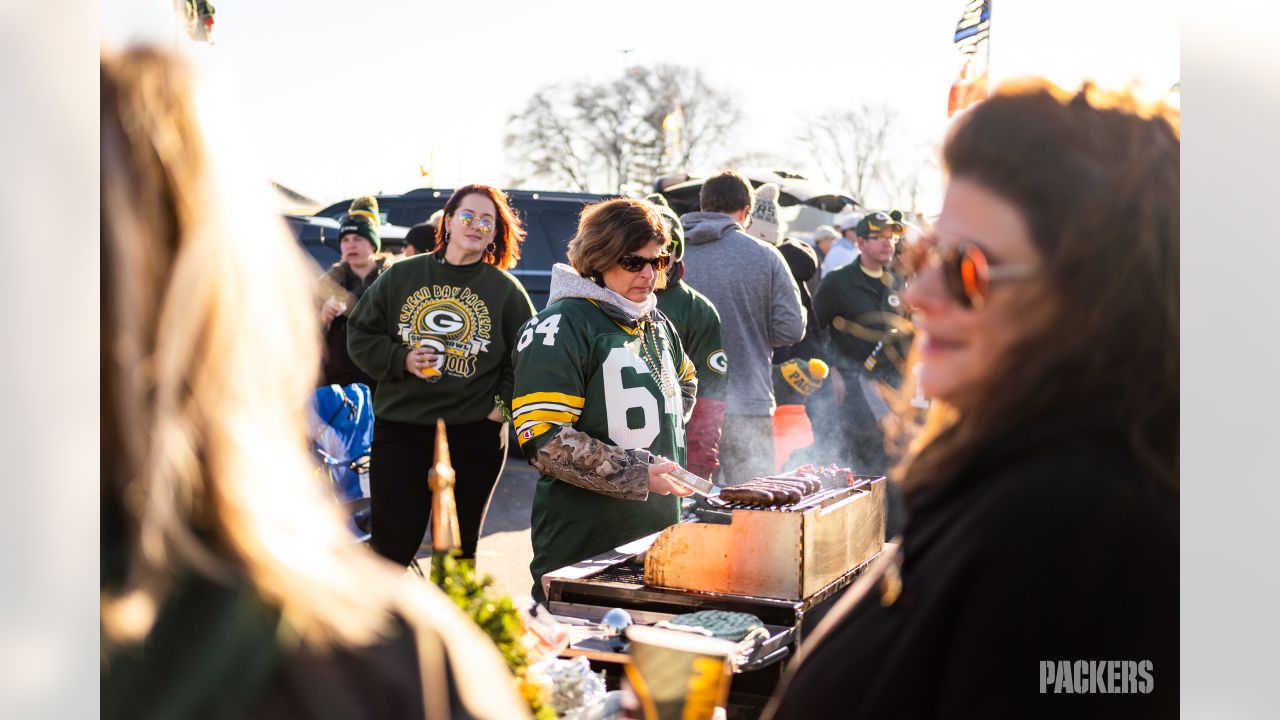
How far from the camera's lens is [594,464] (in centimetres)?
243

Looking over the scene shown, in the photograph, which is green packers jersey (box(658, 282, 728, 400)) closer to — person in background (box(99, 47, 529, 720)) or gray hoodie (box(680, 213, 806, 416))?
gray hoodie (box(680, 213, 806, 416))

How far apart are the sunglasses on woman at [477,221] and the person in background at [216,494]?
8.36 feet

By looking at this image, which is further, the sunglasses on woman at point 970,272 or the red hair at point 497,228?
the red hair at point 497,228

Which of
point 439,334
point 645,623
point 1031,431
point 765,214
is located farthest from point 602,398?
point 765,214

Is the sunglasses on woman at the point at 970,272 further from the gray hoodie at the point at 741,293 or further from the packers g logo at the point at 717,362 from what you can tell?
the gray hoodie at the point at 741,293

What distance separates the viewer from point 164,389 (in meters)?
0.84

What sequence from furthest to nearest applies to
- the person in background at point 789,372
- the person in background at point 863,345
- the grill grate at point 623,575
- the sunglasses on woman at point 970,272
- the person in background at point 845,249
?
the person in background at point 845,249
the person in background at point 863,345
the person in background at point 789,372
the grill grate at point 623,575
the sunglasses on woman at point 970,272

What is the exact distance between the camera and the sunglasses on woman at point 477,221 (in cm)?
346

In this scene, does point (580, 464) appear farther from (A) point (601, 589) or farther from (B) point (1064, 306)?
(B) point (1064, 306)

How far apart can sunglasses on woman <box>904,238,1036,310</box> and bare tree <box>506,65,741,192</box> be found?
1.27m

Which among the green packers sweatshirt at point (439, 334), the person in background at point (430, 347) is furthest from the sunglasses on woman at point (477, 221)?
the green packers sweatshirt at point (439, 334)

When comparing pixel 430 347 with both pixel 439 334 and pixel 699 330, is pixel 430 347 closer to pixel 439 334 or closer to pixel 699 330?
pixel 439 334

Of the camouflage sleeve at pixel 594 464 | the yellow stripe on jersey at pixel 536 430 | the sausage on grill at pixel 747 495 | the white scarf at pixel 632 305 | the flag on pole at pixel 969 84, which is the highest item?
the flag on pole at pixel 969 84
